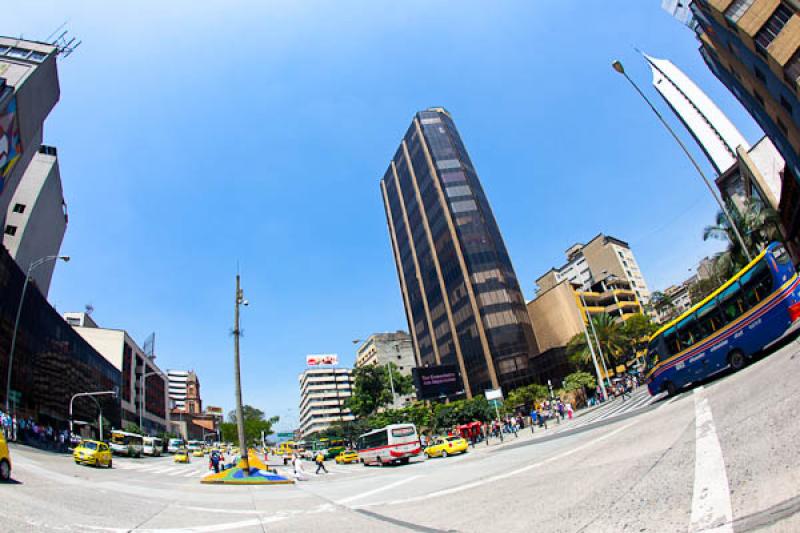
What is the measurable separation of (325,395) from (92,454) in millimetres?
117225

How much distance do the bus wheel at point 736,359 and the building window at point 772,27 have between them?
1918 centimetres

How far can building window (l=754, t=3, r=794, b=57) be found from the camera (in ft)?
71.8

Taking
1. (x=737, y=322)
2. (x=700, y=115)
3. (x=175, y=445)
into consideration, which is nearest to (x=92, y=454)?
(x=737, y=322)

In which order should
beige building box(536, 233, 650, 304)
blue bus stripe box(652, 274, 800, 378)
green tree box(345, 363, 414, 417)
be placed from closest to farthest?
1. blue bus stripe box(652, 274, 800, 378)
2. green tree box(345, 363, 414, 417)
3. beige building box(536, 233, 650, 304)

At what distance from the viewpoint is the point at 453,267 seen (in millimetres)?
70625

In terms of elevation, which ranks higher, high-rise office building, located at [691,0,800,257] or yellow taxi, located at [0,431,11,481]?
high-rise office building, located at [691,0,800,257]

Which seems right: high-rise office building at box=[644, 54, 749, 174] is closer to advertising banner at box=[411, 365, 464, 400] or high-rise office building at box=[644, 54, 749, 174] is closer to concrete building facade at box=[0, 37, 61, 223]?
advertising banner at box=[411, 365, 464, 400]

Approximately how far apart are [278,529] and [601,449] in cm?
679

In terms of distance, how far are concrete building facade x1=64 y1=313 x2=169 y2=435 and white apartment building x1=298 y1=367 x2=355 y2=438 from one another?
149ft

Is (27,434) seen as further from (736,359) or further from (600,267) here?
(600,267)

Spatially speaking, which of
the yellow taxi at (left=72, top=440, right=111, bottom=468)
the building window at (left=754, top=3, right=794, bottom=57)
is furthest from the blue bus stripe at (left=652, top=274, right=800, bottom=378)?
the yellow taxi at (left=72, top=440, right=111, bottom=468)

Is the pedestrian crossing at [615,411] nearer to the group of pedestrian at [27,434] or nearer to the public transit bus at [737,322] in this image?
the public transit bus at [737,322]

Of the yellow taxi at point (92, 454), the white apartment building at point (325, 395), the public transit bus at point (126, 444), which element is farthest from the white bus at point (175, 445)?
the white apartment building at point (325, 395)

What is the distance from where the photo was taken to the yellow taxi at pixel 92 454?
21859 millimetres
